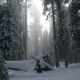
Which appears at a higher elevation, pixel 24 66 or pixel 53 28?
pixel 53 28

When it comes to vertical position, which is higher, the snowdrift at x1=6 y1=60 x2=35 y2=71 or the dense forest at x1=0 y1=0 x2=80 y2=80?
the dense forest at x1=0 y1=0 x2=80 y2=80

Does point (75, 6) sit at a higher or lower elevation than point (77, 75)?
higher

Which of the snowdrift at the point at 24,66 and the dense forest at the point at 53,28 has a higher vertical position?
the dense forest at the point at 53,28

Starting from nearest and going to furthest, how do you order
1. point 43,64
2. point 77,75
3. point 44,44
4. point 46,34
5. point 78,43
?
point 77,75
point 43,64
point 78,43
point 44,44
point 46,34

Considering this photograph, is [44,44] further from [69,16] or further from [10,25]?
[10,25]

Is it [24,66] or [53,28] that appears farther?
[53,28]

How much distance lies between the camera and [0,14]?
48.0 ft

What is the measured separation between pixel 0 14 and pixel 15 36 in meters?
1.98

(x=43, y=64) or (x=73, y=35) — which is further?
(x=73, y=35)

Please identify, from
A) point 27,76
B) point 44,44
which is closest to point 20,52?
point 27,76

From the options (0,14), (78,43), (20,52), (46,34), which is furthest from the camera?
(46,34)

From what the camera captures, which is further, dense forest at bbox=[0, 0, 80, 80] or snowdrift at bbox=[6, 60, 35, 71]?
snowdrift at bbox=[6, 60, 35, 71]

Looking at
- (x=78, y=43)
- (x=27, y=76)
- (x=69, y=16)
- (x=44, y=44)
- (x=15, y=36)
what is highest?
(x=69, y=16)

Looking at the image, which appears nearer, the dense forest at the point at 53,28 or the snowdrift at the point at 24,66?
the dense forest at the point at 53,28
